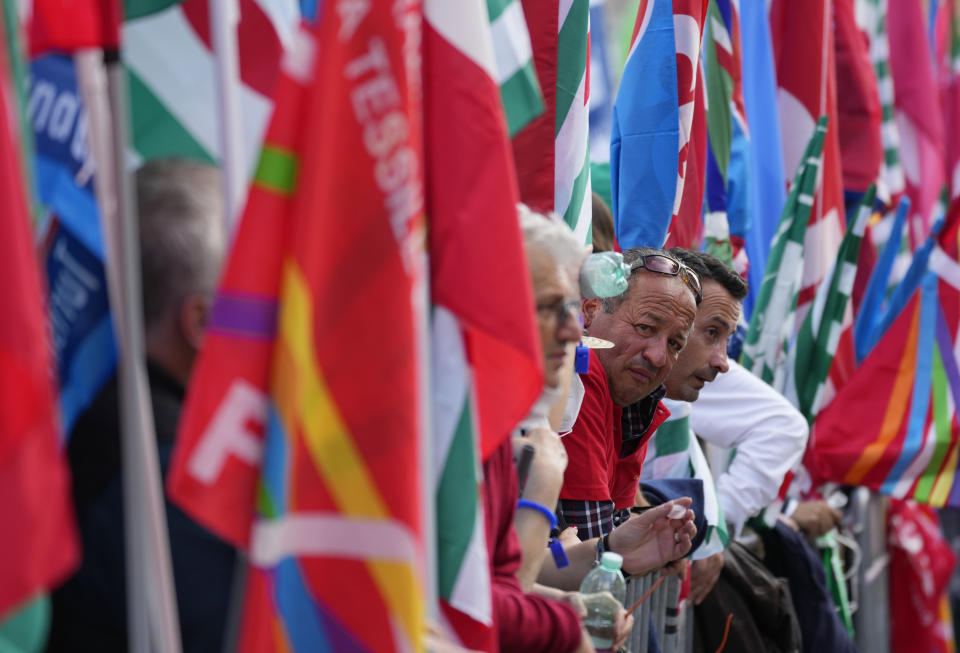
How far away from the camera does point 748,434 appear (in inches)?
197

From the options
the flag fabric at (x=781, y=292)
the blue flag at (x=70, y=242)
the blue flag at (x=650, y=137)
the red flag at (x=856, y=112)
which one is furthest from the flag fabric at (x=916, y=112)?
the blue flag at (x=70, y=242)

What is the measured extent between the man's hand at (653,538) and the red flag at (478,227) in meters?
1.18

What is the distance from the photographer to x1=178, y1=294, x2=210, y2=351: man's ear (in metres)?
2.08

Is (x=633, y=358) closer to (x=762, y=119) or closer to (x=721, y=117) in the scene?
(x=721, y=117)

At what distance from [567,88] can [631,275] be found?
613 millimetres

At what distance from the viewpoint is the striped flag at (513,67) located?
2.66 m

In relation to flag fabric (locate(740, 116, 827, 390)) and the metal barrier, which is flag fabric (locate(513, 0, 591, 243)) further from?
flag fabric (locate(740, 116, 827, 390))

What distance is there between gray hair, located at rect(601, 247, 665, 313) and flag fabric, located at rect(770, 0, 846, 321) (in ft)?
7.98

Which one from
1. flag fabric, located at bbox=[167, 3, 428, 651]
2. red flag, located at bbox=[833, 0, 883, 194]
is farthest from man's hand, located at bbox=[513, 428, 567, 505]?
red flag, located at bbox=[833, 0, 883, 194]

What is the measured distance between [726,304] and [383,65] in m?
2.91

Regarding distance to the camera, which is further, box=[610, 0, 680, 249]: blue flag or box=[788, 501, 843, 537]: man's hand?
box=[788, 501, 843, 537]: man's hand

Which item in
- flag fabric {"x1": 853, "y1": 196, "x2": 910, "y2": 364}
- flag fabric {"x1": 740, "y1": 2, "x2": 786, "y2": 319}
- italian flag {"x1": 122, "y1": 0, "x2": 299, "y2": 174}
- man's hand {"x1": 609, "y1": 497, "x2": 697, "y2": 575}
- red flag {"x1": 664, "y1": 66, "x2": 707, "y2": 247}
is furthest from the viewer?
flag fabric {"x1": 853, "y1": 196, "x2": 910, "y2": 364}

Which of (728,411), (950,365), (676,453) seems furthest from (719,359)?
(950,365)

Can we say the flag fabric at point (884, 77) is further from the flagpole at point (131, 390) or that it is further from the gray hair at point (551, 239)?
the flagpole at point (131, 390)
